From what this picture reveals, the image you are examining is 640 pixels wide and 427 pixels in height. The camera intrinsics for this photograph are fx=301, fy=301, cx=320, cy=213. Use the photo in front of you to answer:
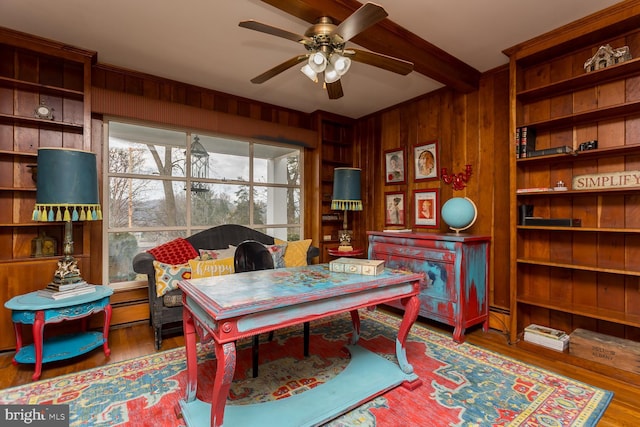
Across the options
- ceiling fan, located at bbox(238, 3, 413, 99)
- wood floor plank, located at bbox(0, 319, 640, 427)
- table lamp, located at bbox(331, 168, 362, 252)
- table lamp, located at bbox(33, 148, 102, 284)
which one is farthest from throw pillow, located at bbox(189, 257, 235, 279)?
ceiling fan, located at bbox(238, 3, 413, 99)

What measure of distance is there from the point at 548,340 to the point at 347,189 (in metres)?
2.61

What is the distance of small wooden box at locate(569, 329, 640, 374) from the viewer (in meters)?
2.20

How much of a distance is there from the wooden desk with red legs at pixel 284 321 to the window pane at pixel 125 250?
195 centimetres

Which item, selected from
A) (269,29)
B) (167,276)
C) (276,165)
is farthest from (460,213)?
(167,276)

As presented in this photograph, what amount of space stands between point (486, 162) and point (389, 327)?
2.02 metres

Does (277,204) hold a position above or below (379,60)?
below

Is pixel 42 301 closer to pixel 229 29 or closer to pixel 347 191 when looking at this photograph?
pixel 229 29

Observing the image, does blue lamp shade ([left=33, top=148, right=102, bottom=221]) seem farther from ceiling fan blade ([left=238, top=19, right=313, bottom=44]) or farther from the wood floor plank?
ceiling fan blade ([left=238, top=19, right=313, bottom=44])

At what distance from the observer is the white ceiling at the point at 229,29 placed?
2.19 m

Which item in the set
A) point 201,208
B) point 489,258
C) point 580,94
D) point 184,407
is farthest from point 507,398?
point 201,208

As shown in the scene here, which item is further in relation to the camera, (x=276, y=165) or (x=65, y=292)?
(x=276, y=165)

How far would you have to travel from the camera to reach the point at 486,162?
3.21 meters

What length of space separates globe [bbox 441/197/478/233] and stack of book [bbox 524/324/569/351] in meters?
1.09

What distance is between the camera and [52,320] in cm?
219
